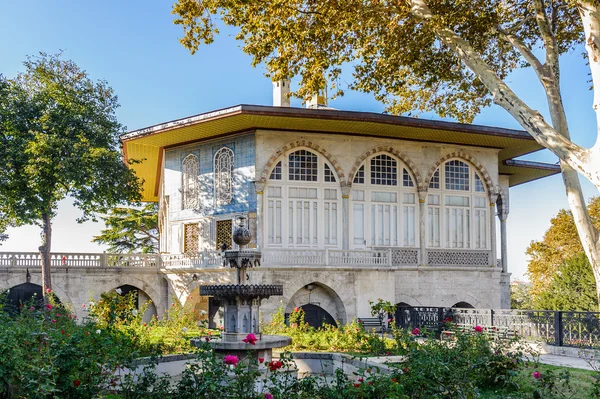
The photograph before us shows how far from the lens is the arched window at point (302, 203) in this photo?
63.4 feet

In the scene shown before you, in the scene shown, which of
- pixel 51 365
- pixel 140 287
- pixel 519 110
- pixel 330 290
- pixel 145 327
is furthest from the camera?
pixel 140 287

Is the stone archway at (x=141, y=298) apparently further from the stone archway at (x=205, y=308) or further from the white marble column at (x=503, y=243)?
the white marble column at (x=503, y=243)

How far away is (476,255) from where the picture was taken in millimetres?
21516

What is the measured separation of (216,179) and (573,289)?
37.6ft

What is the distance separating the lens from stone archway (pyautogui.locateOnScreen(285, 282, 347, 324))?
733 inches

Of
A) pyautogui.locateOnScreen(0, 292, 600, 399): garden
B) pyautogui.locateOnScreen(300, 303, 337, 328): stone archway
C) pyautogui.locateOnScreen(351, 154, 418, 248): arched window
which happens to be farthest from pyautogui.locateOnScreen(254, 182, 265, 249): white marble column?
pyautogui.locateOnScreen(0, 292, 600, 399): garden

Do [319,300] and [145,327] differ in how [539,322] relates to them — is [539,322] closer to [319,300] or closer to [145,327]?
[319,300]

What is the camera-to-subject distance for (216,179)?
2008cm

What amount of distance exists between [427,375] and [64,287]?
53.6ft

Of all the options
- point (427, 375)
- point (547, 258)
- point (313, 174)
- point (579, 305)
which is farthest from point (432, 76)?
point (547, 258)

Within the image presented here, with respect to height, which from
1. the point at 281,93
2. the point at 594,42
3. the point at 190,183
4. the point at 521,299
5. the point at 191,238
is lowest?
the point at 521,299

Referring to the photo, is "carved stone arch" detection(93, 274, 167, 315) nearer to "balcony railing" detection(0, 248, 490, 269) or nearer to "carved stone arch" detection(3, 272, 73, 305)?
"balcony railing" detection(0, 248, 490, 269)

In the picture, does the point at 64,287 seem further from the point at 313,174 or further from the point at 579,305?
the point at 579,305

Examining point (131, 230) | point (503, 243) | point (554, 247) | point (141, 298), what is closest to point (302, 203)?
point (141, 298)
